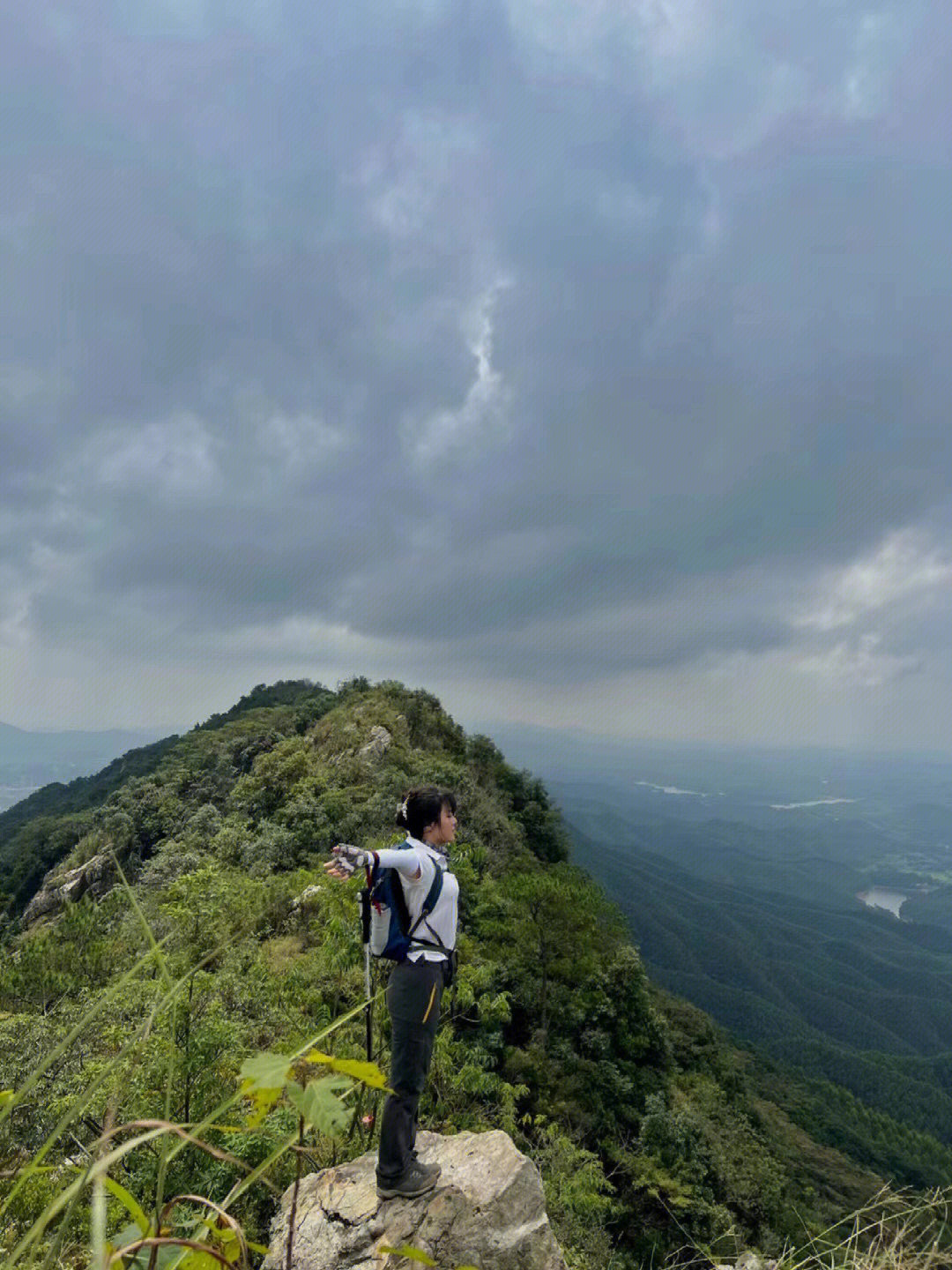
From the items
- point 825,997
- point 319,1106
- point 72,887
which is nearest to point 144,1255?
point 319,1106

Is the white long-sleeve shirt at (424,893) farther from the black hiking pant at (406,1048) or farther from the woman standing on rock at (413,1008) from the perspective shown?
the black hiking pant at (406,1048)

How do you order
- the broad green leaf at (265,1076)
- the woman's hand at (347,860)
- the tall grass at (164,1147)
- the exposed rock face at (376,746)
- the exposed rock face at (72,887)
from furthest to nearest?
the exposed rock face at (376,746) → the exposed rock face at (72,887) → the woman's hand at (347,860) → the broad green leaf at (265,1076) → the tall grass at (164,1147)

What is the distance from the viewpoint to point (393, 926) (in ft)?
12.3

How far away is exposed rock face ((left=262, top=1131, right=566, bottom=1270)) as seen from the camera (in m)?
3.47

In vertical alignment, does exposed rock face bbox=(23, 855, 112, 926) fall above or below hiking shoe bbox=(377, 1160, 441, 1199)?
below

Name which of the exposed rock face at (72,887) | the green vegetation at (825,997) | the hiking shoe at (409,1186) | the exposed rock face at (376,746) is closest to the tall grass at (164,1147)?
the hiking shoe at (409,1186)

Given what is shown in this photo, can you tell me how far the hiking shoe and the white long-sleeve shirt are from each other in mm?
1245

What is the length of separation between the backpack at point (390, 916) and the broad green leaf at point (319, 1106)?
223cm

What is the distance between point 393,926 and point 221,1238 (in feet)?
7.29

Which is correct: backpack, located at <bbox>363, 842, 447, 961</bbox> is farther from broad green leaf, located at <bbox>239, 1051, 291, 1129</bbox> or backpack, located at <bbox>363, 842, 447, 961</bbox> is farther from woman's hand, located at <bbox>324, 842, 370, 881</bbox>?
broad green leaf, located at <bbox>239, 1051, 291, 1129</bbox>

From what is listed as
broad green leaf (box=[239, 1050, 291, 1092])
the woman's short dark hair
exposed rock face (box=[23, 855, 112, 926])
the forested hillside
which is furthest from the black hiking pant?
exposed rock face (box=[23, 855, 112, 926])

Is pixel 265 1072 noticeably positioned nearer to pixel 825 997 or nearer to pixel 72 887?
pixel 72 887

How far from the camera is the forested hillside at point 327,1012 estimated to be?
168 inches

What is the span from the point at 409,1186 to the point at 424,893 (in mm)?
1689
